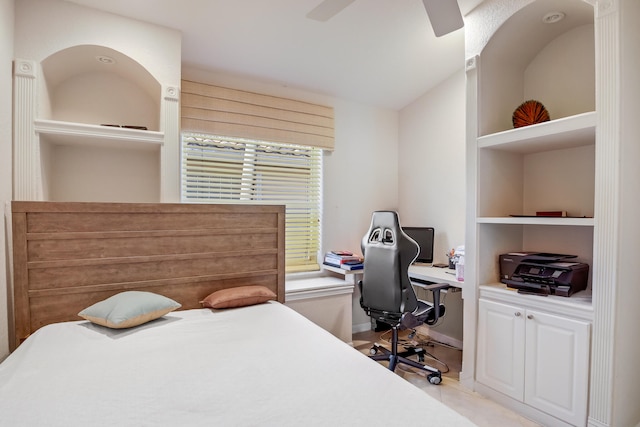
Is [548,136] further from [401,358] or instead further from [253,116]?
[253,116]

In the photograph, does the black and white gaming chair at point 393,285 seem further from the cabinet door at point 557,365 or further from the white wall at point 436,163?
the white wall at point 436,163

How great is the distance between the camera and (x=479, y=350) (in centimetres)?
244

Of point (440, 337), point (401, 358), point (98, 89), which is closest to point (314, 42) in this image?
point (98, 89)

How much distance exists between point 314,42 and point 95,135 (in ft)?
5.79

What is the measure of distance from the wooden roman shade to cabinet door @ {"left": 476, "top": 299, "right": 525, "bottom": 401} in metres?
2.14

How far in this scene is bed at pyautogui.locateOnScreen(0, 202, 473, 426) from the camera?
1091 millimetres

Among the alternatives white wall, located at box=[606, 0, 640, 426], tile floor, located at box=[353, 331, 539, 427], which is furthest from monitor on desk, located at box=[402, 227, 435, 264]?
white wall, located at box=[606, 0, 640, 426]

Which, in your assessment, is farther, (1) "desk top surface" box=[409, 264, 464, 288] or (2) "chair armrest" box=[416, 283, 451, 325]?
(1) "desk top surface" box=[409, 264, 464, 288]

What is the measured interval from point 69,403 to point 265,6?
2448mm

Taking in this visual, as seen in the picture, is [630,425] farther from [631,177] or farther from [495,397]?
[631,177]

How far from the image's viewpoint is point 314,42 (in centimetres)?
273

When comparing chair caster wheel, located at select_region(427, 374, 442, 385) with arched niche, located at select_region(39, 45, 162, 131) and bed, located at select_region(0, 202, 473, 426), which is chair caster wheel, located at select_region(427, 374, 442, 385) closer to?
bed, located at select_region(0, 202, 473, 426)

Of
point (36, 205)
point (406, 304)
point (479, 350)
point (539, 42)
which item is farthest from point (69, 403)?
point (539, 42)

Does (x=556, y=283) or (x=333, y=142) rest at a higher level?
(x=333, y=142)
